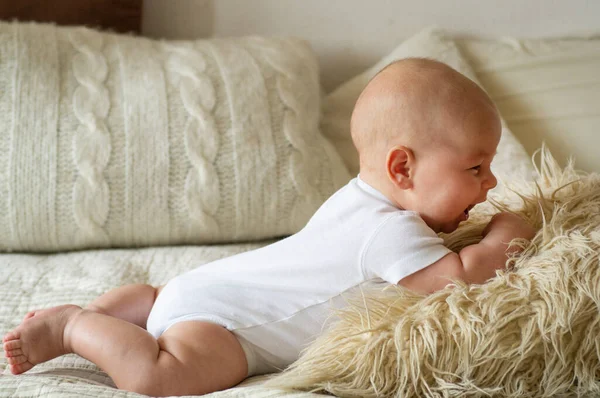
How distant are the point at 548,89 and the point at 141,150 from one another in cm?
96

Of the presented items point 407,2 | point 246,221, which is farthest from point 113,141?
point 407,2

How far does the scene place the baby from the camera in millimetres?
911

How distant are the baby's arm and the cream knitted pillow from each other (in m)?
0.62

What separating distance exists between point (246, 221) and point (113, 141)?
1.03ft

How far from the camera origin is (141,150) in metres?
1.47

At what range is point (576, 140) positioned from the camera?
5.42 ft

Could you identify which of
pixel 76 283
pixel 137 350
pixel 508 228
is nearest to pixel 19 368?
pixel 137 350

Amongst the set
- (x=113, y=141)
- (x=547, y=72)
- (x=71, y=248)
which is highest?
(x=547, y=72)

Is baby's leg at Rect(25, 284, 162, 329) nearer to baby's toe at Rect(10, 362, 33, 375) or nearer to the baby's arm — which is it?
baby's toe at Rect(10, 362, 33, 375)

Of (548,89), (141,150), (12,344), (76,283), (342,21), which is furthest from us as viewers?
(342,21)

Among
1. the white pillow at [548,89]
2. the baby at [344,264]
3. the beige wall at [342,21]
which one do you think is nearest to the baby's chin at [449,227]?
the baby at [344,264]

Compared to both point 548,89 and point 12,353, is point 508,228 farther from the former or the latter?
point 548,89

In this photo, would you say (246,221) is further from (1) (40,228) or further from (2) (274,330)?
(2) (274,330)

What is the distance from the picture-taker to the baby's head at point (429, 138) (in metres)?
0.94
